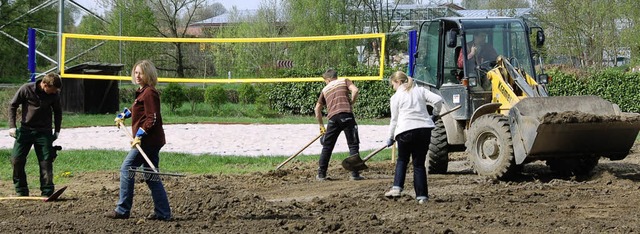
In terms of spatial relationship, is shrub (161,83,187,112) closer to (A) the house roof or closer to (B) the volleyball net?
(B) the volleyball net

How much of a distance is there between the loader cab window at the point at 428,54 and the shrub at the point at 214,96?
1446 cm

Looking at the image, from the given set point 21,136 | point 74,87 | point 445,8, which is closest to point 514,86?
point 21,136

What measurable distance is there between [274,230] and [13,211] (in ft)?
10.5

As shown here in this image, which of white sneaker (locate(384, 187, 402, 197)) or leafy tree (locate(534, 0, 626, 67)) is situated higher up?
leafy tree (locate(534, 0, 626, 67))

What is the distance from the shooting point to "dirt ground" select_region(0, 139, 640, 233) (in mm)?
8016

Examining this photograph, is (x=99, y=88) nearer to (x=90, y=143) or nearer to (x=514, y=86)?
(x=90, y=143)

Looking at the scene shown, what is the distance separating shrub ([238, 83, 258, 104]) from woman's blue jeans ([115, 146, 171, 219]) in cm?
2076

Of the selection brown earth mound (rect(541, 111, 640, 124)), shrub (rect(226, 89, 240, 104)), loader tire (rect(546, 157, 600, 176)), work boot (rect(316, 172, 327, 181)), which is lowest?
work boot (rect(316, 172, 327, 181))

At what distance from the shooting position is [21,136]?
10.5 metres

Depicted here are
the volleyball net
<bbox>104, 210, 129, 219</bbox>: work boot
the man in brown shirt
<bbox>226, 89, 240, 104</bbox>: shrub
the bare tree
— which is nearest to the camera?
<bbox>104, 210, 129, 219</bbox>: work boot

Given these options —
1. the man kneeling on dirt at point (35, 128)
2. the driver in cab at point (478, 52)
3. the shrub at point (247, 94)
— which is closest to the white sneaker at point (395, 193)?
the driver in cab at point (478, 52)

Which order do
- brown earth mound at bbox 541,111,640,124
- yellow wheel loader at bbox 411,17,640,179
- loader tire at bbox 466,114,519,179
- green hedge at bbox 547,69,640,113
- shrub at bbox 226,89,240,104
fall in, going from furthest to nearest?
shrub at bbox 226,89,240,104 < green hedge at bbox 547,69,640,113 < loader tire at bbox 466,114,519,179 < yellow wheel loader at bbox 411,17,640,179 < brown earth mound at bbox 541,111,640,124

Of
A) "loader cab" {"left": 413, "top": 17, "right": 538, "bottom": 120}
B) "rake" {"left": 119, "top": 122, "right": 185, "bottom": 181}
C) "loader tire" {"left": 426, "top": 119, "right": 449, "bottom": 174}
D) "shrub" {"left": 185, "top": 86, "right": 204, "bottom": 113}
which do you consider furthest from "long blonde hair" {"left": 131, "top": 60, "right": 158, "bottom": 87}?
"shrub" {"left": 185, "top": 86, "right": 204, "bottom": 113}

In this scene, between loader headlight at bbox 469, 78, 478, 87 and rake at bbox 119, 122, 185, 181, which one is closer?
rake at bbox 119, 122, 185, 181
